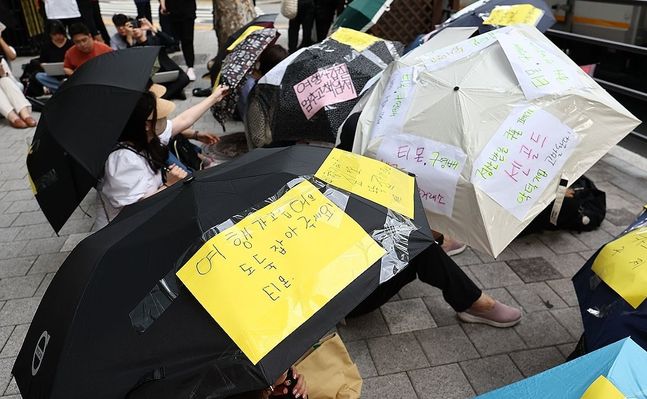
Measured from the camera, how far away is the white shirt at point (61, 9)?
750 cm

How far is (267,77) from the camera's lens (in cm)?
365

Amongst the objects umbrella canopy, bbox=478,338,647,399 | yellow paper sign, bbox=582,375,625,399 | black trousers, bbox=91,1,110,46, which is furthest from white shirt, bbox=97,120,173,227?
black trousers, bbox=91,1,110,46

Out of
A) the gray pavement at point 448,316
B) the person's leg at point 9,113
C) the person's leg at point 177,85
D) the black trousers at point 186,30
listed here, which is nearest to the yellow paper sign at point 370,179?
the gray pavement at point 448,316

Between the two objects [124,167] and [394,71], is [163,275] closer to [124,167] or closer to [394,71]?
[124,167]

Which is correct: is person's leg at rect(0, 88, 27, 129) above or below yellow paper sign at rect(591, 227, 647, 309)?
below

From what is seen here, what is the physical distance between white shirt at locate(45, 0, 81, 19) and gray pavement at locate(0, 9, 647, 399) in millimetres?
4556

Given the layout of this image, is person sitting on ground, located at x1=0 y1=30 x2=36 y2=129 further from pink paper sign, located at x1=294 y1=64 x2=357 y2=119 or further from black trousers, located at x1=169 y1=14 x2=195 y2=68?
pink paper sign, located at x1=294 y1=64 x2=357 y2=119

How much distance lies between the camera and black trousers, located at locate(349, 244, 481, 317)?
2600 millimetres

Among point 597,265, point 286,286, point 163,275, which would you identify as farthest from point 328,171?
point 597,265

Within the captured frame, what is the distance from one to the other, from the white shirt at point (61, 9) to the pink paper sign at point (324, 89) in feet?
19.2

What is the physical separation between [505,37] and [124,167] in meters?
2.09

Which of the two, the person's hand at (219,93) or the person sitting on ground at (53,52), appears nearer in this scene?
the person's hand at (219,93)

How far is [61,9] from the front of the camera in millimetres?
7562

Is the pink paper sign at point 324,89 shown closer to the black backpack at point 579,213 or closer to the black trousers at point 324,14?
the black backpack at point 579,213
